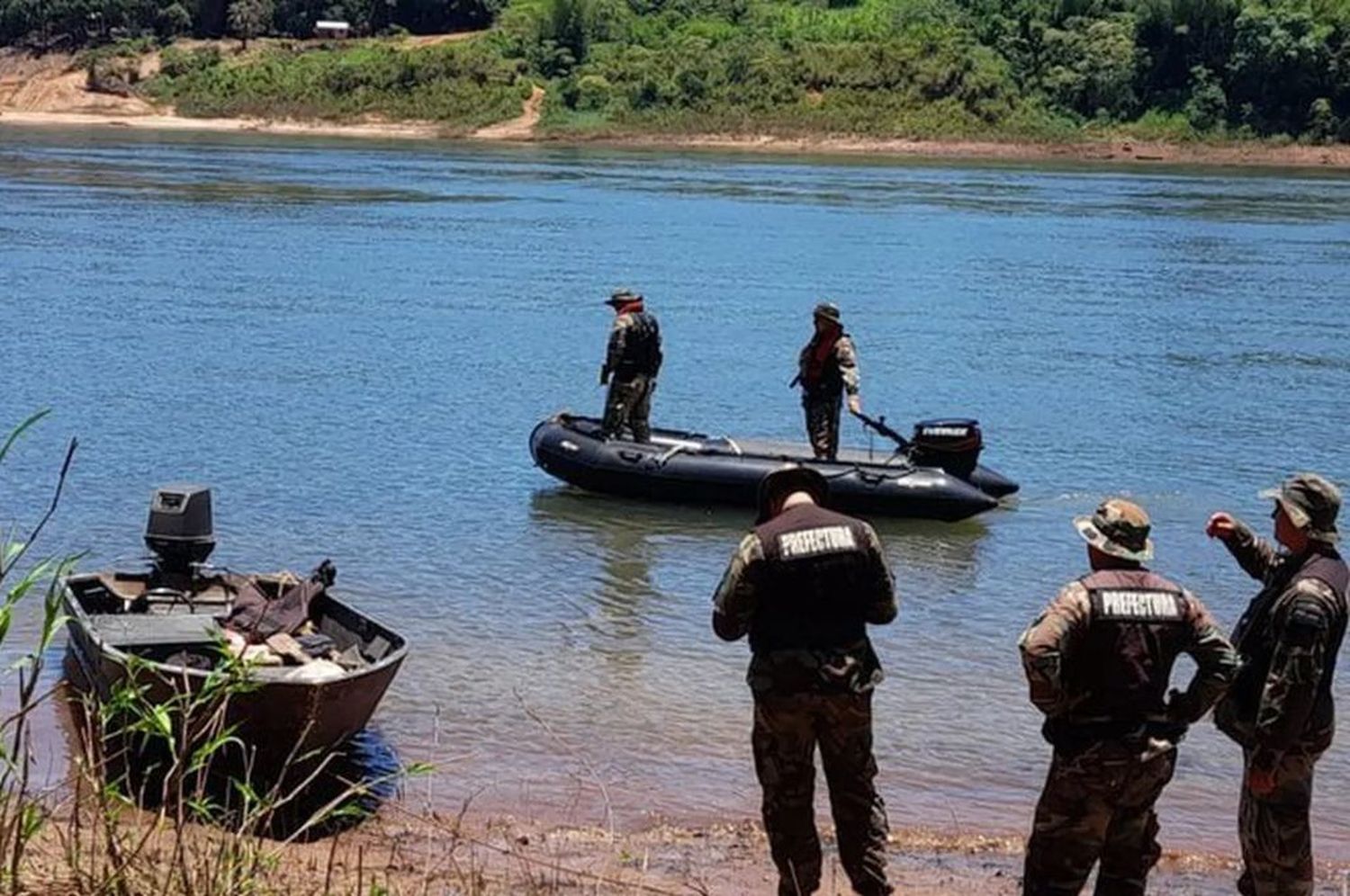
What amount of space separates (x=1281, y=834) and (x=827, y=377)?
912cm

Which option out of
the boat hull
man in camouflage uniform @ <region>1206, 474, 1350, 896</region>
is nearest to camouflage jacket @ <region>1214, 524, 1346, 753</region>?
man in camouflage uniform @ <region>1206, 474, 1350, 896</region>

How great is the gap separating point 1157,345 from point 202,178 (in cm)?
3427

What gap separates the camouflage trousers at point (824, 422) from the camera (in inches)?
623

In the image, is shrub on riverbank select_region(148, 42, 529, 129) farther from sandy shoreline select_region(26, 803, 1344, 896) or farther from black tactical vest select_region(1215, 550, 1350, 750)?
black tactical vest select_region(1215, 550, 1350, 750)

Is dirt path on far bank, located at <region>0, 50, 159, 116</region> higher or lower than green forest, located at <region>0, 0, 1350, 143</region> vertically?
lower

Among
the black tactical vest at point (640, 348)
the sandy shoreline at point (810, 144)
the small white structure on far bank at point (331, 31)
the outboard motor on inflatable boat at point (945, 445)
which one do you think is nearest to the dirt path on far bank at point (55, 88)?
the sandy shoreline at point (810, 144)

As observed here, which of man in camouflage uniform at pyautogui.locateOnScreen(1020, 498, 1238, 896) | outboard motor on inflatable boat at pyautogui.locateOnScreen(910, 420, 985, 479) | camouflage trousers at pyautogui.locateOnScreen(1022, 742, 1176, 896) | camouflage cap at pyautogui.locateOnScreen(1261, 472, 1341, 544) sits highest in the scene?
camouflage cap at pyautogui.locateOnScreen(1261, 472, 1341, 544)

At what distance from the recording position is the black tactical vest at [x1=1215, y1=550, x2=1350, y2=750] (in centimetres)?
638

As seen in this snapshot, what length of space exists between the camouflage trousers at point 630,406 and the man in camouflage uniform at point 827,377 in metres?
1.33

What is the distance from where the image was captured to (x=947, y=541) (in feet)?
52.3

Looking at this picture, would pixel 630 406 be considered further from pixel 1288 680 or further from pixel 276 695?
pixel 1288 680

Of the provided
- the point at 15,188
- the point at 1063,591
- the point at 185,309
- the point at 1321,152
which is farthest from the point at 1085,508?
the point at 1321,152

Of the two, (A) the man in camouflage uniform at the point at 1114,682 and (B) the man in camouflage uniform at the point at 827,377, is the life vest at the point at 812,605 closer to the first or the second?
(A) the man in camouflage uniform at the point at 1114,682

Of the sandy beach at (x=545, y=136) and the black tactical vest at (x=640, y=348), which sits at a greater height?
the black tactical vest at (x=640, y=348)
